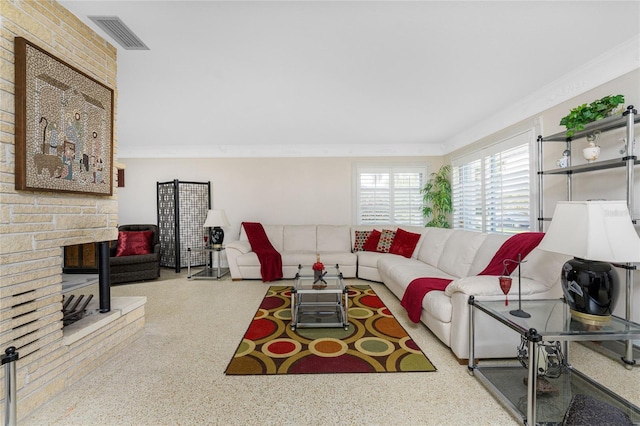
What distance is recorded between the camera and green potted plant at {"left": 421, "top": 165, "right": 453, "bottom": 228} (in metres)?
5.11

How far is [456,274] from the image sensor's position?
323cm

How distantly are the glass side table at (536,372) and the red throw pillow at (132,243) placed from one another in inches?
198

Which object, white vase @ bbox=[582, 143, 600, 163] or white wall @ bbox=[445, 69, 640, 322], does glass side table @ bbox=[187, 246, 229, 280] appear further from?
white vase @ bbox=[582, 143, 600, 163]

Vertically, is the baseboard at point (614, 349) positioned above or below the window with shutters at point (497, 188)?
below

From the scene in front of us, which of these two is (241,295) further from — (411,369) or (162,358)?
(411,369)

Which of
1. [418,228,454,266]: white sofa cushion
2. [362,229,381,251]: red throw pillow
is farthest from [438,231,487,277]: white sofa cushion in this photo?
[362,229,381,251]: red throw pillow

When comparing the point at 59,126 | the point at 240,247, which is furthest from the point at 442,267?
the point at 59,126

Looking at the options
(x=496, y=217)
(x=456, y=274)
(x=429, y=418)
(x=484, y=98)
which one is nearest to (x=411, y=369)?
(x=429, y=418)

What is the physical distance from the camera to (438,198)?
518 cm

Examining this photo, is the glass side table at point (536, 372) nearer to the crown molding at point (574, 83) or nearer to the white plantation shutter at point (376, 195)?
the crown molding at point (574, 83)

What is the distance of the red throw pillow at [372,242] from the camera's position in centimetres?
506

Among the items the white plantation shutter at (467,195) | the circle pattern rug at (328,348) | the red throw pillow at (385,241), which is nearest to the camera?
the circle pattern rug at (328,348)

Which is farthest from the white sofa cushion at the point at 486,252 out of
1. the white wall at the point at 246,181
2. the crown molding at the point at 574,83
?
the white wall at the point at 246,181

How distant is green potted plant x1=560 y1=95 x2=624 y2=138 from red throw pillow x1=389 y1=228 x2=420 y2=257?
2454mm
